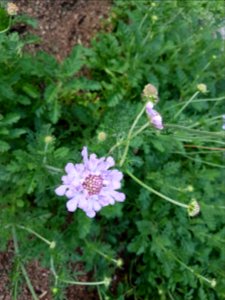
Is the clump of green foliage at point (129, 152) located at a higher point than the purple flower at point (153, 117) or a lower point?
lower

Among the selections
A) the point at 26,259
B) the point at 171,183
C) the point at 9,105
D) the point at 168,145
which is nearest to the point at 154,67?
the point at 168,145

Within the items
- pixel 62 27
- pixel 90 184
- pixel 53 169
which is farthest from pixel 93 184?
pixel 62 27

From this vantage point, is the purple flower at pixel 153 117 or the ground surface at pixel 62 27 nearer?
the purple flower at pixel 153 117

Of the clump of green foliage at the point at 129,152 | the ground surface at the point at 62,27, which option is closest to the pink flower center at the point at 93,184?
the clump of green foliage at the point at 129,152

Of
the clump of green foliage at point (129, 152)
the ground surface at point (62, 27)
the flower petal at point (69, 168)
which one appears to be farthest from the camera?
the ground surface at point (62, 27)

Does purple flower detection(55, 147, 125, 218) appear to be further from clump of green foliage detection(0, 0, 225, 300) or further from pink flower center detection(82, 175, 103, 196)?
clump of green foliage detection(0, 0, 225, 300)

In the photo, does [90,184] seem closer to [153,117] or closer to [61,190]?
[61,190]

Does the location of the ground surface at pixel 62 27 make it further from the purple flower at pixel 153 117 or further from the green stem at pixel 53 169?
the purple flower at pixel 153 117

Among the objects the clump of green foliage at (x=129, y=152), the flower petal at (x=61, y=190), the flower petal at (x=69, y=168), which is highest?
the flower petal at (x=69, y=168)
